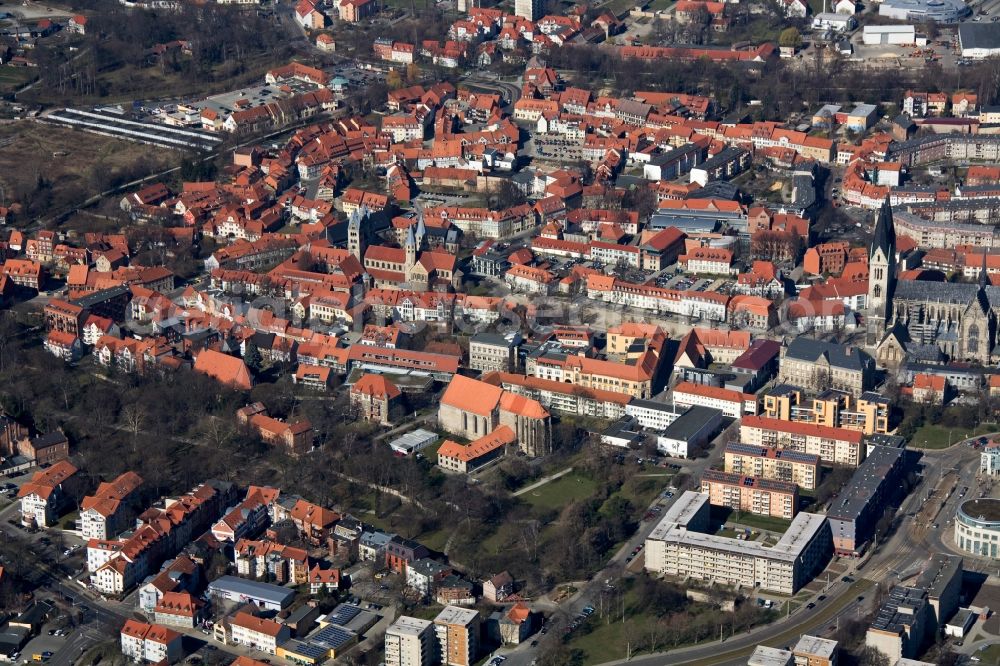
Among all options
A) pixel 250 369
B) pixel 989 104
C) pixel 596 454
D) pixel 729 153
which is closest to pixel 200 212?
pixel 250 369

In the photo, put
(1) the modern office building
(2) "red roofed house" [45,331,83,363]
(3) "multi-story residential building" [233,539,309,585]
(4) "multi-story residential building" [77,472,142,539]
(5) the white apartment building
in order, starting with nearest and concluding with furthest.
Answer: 1. (1) the modern office building
2. (3) "multi-story residential building" [233,539,309,585]
3. (4) "multi-story residential building" [77,472,142,539]
4. (5) the white apartment building
5. (2) "red roofed house" [45,331,83,363]

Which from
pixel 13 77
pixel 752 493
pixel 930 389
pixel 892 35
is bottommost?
pixel 752 493

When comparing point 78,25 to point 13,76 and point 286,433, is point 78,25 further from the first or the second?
point 286,433

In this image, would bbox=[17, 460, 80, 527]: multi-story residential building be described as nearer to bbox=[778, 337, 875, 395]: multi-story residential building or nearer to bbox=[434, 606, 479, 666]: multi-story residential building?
bbox=[434, 606, 479, 666]: multi-story residential building

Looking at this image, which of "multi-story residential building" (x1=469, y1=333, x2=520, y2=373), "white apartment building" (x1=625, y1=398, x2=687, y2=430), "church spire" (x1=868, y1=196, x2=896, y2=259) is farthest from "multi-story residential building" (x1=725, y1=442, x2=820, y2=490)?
"church spire" (x1=868, y1=196, x2=896, y2=259)

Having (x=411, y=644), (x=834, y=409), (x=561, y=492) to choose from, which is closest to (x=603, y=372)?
(x=561, y=492)

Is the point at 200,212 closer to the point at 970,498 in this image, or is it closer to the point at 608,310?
the point at 608,310
